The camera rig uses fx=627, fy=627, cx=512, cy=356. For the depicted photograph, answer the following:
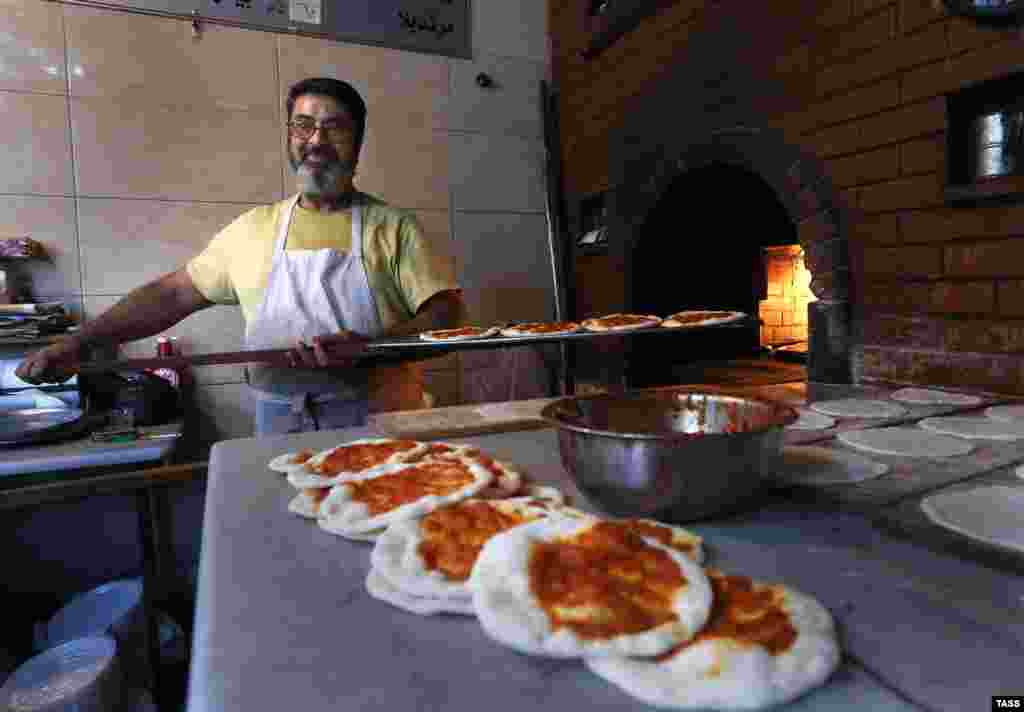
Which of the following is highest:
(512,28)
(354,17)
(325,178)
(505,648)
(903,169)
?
(512,28)

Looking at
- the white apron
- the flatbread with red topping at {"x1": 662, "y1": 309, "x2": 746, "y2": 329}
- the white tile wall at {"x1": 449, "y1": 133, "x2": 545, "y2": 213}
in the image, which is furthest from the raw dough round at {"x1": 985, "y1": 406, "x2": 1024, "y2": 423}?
the white tile wall at {"x1": 449, "y1": 133, "x2": 545, "y2": 213}

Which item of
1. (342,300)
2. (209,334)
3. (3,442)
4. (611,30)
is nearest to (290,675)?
(342,300)

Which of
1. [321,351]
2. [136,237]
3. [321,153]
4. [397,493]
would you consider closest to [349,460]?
[397,493]

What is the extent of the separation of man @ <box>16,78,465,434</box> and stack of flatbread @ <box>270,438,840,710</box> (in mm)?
1285

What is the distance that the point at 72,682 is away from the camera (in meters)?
2.05

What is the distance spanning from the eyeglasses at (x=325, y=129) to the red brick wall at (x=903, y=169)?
1.62 meters

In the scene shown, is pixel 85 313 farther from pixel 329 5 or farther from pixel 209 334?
pixel 329 5

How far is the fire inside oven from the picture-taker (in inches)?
131

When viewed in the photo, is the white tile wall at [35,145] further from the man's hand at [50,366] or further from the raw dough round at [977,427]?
the raw dough round at [977,427]

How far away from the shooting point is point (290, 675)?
59cm

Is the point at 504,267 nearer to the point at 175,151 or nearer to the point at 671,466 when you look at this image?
the point at 175,151

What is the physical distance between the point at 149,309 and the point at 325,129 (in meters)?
0.95

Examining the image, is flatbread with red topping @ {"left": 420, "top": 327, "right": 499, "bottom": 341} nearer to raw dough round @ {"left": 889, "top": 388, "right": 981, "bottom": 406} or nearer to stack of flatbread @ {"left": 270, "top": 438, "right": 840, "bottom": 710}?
stack of flatbread @ {"left": 270, "top": 438, "right": 840, "bottom": 710}

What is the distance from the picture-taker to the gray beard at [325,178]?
230 cm
